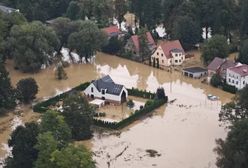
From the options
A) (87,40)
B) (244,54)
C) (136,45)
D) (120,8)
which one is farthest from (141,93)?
(120,8)

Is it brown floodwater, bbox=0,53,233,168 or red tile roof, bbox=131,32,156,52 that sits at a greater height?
red tile roof, bbox=131,32,156,52

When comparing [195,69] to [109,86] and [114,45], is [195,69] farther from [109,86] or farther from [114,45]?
[114,45]

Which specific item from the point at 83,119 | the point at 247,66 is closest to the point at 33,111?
the point at 83,119

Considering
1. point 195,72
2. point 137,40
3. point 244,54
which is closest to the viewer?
point 195,72

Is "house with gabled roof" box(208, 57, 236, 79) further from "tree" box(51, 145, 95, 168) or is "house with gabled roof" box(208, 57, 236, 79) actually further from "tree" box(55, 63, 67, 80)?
"tree" box(51, 145, 95, 168)

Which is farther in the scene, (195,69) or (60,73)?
(195,69)

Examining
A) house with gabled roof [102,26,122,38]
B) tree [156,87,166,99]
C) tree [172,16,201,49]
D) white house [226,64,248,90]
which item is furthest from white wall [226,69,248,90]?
house with gabled roof [102,26,122,38]
